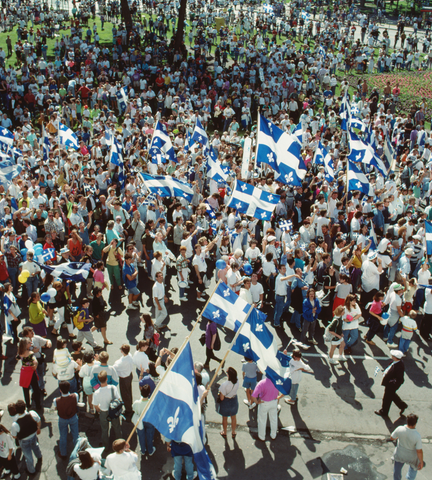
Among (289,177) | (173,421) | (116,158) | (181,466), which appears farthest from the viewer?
(116,158)

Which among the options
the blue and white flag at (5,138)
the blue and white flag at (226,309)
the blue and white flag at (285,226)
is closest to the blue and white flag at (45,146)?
the blue and white flag at (5,138)

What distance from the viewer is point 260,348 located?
28.2 ft

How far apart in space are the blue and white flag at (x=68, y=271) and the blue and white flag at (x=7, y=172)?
16.5 ft

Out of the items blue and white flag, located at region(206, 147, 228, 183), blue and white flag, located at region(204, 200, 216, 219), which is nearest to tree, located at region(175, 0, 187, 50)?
blue and white flag, located at region(206, 147, 228, 183)

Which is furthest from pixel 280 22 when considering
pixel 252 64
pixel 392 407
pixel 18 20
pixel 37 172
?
pixel 392 407

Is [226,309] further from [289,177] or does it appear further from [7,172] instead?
[7,172]

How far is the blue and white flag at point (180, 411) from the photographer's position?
688cm

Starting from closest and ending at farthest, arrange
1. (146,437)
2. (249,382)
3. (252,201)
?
(146,437), (249,382), (252,201)

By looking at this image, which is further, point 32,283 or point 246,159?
point 246,159

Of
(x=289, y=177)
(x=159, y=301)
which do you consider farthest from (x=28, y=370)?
(x=289, y=177)

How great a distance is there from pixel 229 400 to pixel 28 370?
3.54 meters

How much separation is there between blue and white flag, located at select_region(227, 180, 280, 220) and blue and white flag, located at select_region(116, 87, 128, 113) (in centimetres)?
1266

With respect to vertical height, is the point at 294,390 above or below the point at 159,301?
below

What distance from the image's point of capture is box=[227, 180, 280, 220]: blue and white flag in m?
13.2
